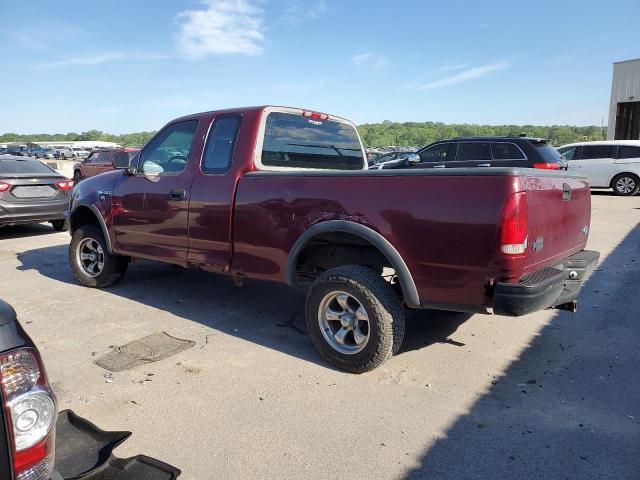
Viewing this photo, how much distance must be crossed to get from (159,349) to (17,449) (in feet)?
9.36

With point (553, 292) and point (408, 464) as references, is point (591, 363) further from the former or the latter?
point (408, 464)

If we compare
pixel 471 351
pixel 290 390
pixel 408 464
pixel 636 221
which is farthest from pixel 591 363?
pixel 636 221

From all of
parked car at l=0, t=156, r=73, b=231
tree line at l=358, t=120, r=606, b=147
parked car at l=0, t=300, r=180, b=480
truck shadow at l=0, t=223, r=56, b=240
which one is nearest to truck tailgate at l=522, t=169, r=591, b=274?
parked car at l=0, t=300, r=180, b=480

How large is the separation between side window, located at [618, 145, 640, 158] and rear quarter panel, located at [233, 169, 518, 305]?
623 inches

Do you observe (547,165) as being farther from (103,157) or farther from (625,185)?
(103,157)

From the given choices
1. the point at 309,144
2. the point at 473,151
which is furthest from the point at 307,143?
the point at 473,151

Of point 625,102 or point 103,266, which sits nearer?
point 103,266

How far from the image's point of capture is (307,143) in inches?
189

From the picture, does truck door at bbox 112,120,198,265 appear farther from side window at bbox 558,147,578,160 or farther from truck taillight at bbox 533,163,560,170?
side window at bbox 558,147,578,160

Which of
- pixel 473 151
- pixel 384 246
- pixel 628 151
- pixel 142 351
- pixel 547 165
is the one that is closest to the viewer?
pixel 384 246

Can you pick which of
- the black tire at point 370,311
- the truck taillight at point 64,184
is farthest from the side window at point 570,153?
the black tire at point 370,311

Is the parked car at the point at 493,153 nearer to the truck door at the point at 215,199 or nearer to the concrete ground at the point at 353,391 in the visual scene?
the concrete ground at the point at 353,391

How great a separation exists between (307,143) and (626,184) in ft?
49.9

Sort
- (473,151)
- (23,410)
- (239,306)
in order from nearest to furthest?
(23,410), (239,306), (473,151)
